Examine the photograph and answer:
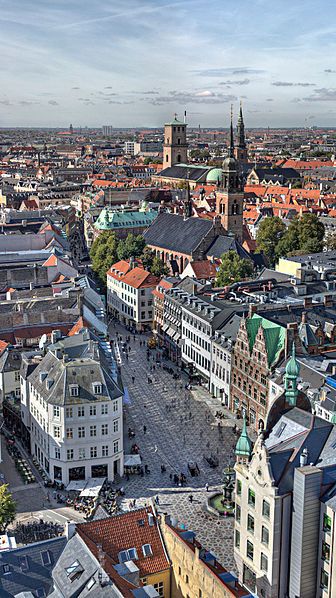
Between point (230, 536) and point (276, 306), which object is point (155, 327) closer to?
point (276, 306)

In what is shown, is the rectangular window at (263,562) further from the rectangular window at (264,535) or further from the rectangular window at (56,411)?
the rectangular window at (56,411)

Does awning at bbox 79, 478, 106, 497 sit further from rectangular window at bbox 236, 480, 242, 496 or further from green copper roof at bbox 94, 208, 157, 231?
green copper roof at bbox 94, 208, 157, 231

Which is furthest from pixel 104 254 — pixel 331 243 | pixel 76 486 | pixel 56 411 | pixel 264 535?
pixel 264 535

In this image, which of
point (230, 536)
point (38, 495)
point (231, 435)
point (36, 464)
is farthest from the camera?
point (231, 435)

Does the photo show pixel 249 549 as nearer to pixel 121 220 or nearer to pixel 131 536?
pixel 131 536

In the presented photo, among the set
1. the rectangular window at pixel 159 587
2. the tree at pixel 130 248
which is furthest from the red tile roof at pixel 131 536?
the tree at pixel 130 248

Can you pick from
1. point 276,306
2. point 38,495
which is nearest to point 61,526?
point 38,495
